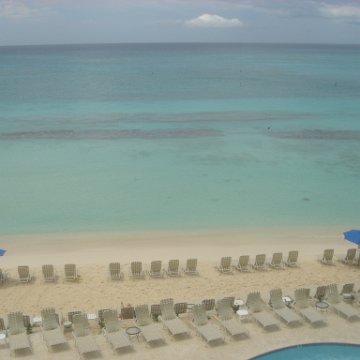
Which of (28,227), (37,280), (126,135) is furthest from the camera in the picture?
(126,135)

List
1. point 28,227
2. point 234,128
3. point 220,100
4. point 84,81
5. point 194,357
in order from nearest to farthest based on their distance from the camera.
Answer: point 194,357
point 28,227
point 234,128
point 220,100
point 84,81

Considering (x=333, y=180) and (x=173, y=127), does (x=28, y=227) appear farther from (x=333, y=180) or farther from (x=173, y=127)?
(x=173, y=127)

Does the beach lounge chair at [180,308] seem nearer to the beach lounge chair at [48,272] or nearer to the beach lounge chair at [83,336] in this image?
the beach lounge chair at [83,336]

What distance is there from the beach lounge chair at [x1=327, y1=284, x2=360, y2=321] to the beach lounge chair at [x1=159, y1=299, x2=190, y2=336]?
11.3 feet

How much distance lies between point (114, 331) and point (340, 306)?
507cm

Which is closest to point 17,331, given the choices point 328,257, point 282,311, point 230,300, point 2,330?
point 2,330

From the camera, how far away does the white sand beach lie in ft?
32.3

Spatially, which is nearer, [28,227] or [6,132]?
[28,227]

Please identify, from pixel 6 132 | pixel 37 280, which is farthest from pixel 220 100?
pixel 37 280

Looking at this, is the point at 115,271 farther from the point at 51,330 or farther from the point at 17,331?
the point at 17,331

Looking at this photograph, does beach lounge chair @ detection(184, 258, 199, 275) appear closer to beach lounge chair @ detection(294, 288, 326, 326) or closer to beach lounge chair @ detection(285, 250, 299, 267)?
beach lounge chair @ detection(285, 250, 299, 267)

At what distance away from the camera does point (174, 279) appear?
12.9 metres

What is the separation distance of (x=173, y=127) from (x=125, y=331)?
81.0 feet

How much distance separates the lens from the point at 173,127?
3378 cm
